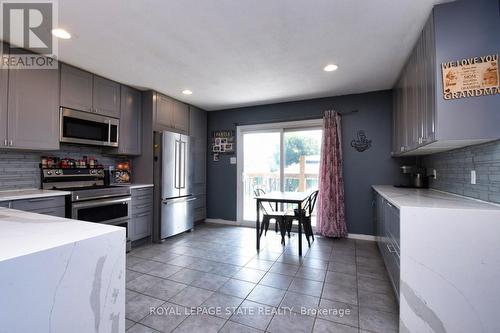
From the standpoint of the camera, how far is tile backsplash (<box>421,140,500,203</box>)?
1722mm

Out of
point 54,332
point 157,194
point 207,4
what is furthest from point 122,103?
point 54,332

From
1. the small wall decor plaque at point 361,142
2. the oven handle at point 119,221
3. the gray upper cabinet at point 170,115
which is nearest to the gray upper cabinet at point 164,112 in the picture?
the gray upper cabinet at point 170,115

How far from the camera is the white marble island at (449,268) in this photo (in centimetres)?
151

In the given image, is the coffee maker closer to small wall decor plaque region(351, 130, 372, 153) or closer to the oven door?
small wall decor plaque region(351, 130, 372, 153)

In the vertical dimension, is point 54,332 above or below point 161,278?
above

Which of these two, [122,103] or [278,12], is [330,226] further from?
[122,103]

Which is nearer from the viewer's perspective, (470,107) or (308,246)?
(470,107)

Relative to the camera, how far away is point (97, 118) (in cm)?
330

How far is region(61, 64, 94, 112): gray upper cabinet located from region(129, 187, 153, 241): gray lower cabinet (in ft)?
4.36

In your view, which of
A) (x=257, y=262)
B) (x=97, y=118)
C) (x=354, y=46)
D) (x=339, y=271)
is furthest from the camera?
(x=97, y=118)

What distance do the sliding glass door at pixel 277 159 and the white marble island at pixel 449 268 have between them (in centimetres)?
272

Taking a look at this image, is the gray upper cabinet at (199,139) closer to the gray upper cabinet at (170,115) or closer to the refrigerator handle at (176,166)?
the gray upper cabinet at (170,115)

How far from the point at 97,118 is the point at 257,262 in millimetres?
2883

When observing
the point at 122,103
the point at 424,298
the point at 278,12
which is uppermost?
the point at 278,12
